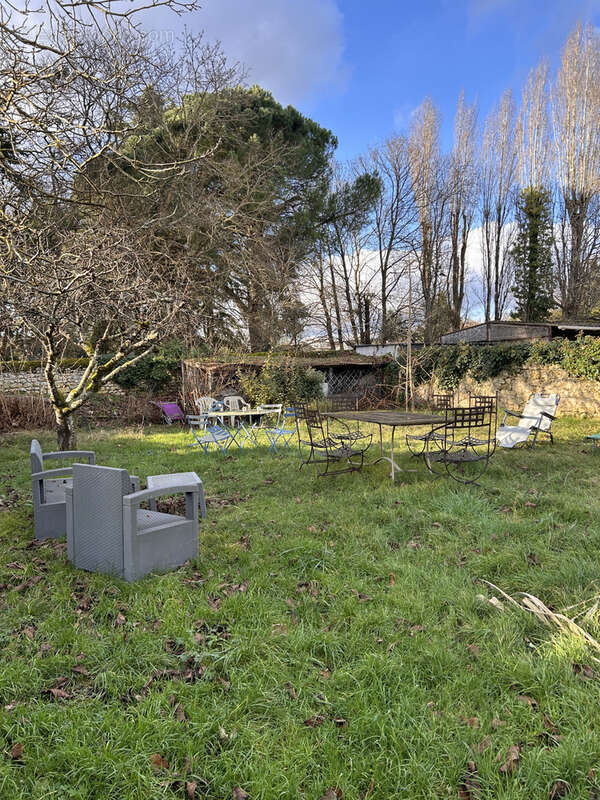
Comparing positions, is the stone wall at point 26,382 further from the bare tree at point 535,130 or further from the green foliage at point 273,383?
the bare tree at point 535,130

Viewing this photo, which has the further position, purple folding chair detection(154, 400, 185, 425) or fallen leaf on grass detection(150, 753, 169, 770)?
→ purple folding chair detection(154, 400, 185, 425)

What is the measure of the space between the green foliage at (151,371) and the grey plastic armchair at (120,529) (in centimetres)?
1153

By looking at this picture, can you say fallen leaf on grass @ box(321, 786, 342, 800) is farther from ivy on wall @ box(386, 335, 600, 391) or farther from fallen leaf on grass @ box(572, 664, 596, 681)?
ivy on wall @ box(386, 335, 600, 391)

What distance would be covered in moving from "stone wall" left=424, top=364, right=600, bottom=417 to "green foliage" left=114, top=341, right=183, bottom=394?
9343 millimetres

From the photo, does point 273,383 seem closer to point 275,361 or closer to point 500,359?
point 275,361

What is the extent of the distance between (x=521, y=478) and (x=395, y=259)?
57.8 ft

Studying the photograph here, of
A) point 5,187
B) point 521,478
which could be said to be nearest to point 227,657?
point 521,478

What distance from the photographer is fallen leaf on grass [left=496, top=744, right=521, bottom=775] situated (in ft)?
5.41

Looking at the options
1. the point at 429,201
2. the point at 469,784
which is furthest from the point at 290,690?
the point at 429,201

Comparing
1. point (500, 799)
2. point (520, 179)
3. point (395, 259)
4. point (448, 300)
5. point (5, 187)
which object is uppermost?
point (520, 179)

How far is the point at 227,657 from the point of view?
2.28 m

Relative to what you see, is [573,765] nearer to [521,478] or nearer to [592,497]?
[592,497]

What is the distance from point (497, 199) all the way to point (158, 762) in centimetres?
2713

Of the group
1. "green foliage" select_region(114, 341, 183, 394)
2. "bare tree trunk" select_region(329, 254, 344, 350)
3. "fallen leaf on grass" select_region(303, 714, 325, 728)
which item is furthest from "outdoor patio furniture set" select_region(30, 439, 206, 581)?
"bare tree trunk" select_region(329, 254, 344, 350)
